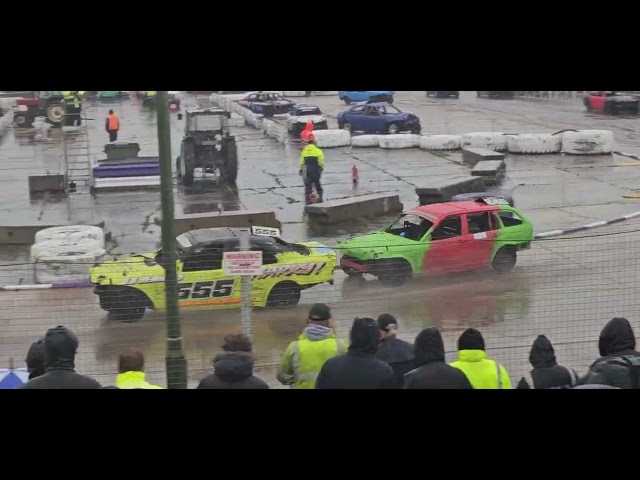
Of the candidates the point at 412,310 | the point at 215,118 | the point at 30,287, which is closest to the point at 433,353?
the point at 412,310

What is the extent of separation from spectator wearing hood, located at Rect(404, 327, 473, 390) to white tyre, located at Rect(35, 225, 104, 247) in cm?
1265

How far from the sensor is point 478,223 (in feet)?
56.6

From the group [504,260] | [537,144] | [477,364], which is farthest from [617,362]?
[537,144]

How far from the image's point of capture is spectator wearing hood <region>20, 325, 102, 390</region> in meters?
6.48

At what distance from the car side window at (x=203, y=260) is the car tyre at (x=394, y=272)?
2495mm

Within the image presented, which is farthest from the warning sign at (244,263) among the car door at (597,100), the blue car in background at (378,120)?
the car door at (597,100)

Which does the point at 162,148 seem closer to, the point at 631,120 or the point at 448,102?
the point at 631,120

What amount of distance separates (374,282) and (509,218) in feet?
10.2

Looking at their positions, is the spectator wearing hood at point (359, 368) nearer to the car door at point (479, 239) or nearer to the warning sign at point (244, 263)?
the warning sign at point (244, 263)

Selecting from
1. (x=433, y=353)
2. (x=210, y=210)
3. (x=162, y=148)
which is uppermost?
(x=162, y=148)

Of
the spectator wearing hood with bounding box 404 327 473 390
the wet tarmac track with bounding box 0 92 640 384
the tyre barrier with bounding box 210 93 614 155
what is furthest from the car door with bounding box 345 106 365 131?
the spectator wearing hood with bounding box 404 327 473 390

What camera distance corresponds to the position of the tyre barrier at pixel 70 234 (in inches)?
733

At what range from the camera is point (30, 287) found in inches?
609

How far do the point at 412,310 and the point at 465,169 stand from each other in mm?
15823
